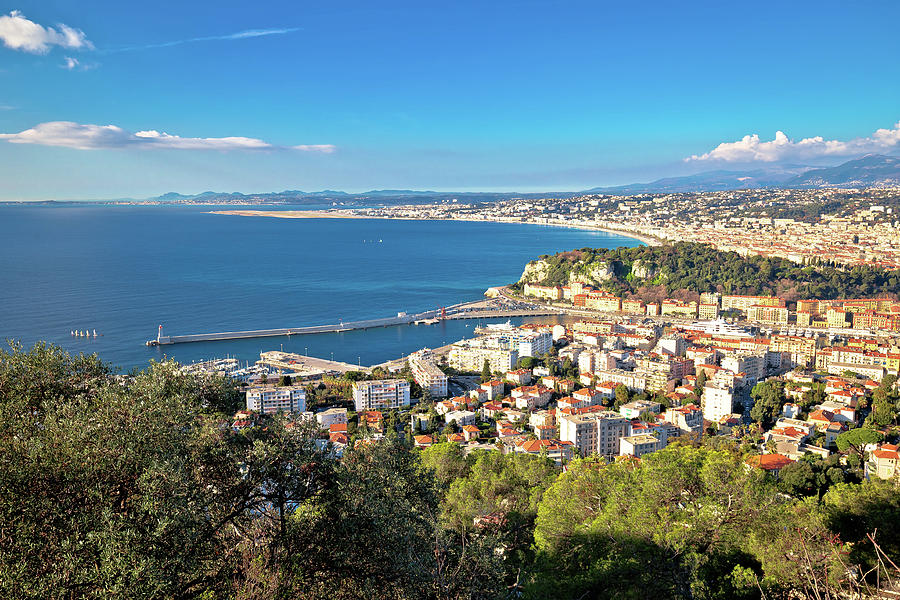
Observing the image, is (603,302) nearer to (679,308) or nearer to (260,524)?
(679,308)

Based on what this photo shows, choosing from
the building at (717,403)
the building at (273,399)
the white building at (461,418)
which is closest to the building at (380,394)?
the building at (273,399)

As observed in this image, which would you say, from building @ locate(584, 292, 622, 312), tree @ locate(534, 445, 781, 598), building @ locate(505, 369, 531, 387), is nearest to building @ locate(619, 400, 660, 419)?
building @ locate(505, 369, 531, 387)

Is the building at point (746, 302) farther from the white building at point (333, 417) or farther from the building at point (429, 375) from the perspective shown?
the white building at point (333, 417)

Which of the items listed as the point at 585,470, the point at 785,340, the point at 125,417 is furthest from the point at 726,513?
the point at 785,340

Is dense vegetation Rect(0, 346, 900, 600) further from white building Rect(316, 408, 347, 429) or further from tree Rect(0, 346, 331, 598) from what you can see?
white building Rect(316, 408, 347, 429)

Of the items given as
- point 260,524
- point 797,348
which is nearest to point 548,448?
point 260,524
